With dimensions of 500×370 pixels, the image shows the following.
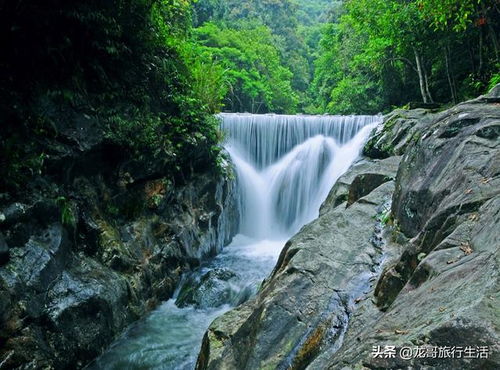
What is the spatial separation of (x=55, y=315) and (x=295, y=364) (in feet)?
10.4

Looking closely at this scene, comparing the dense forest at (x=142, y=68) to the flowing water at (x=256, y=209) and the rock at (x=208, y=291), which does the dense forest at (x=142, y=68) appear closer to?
the rock at (x=208, y=291)

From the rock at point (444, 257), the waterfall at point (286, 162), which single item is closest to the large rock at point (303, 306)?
the rock at point (444, 257)

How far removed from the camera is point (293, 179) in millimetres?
12828

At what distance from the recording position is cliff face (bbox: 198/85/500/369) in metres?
2.00

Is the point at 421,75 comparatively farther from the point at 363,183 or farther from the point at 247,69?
the point at 247,69

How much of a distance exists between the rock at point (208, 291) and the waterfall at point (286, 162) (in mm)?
4606

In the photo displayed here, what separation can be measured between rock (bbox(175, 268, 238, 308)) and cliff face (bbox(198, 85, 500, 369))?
96.8 inches

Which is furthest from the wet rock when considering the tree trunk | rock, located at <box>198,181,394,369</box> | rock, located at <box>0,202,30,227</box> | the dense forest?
rock, located at <box>0,202,30,227</box>

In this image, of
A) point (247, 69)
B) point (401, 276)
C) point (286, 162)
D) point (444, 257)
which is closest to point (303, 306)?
point (401, 276)

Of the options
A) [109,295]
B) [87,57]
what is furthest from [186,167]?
[109,295]

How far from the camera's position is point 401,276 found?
3363mm

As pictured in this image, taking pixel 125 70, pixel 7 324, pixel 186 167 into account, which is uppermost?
pixel 125 70

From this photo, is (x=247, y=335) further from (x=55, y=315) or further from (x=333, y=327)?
(x=55, y=315)

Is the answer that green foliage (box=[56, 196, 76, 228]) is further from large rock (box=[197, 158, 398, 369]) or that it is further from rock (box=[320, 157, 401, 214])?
rock (box=[320, 157, 401, 214])
